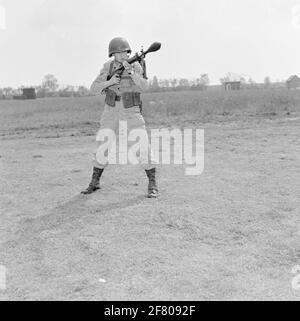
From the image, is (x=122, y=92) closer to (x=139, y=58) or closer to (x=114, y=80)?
(x=114, y=80)

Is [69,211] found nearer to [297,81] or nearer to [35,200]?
[35,200]

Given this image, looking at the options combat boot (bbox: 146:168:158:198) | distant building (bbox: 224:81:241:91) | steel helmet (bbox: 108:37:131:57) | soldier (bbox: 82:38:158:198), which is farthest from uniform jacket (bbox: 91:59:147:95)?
distant building (bbox: 224:81:241:91)

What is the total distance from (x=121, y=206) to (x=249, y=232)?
1.65 metres

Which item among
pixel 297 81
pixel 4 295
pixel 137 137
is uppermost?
pixel 297 81

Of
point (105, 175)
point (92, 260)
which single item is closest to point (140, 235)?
point (92, 260)

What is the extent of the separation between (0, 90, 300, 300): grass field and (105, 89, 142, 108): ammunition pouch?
1219 millimetres

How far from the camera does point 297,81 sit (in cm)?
8750

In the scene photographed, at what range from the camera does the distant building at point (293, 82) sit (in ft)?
280

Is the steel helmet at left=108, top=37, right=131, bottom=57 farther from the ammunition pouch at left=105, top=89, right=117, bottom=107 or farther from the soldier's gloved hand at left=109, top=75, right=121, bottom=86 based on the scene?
the ammunition pouch at left=105, top=89, right=117, bottom=107

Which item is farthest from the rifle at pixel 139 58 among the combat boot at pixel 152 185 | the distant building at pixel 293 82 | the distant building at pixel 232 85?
the distant building at pixel 232 85

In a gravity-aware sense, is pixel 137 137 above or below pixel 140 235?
above

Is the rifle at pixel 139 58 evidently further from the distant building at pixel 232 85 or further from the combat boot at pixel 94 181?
the distant building at pixel 232 85

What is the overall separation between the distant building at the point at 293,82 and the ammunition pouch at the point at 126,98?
8428 cm

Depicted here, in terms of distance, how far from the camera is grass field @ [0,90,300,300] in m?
3.49
